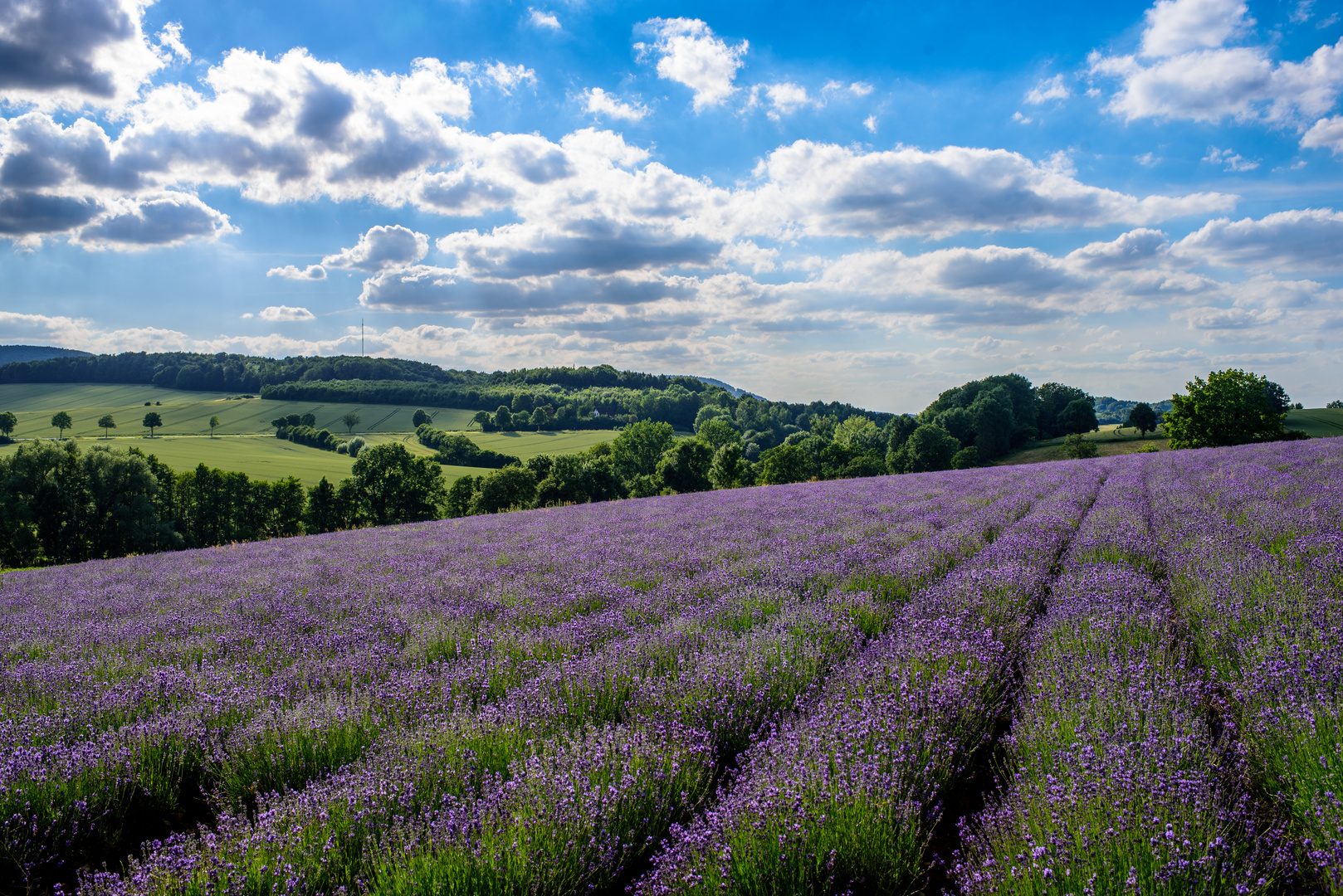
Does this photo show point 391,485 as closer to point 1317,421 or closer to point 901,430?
point 901,430

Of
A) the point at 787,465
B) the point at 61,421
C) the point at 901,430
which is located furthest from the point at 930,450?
the point at 61,421

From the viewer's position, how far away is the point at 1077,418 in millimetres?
66875

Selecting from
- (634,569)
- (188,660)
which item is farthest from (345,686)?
(634,569)

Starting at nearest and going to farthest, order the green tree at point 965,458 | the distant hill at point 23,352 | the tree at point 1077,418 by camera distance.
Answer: the green tree at point 965,458
the tree at point 1077,418
the distant hill at point 23,352

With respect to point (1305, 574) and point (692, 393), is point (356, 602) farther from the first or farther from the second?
point (692, 393)

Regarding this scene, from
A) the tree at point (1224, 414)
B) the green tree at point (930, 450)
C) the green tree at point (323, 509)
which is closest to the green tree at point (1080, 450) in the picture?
the tree at point (1224, 414)

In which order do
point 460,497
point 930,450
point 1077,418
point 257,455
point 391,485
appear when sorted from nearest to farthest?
point 391,485 < point 460,497 < point 930,450 < point 257,455 < point 1077,418

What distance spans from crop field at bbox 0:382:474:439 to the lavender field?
287 feet

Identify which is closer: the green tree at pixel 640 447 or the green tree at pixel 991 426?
the green tree at pixel 991 426

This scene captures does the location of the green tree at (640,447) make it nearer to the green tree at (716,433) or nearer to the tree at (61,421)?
the green tree at (716,433)

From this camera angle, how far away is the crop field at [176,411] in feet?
254

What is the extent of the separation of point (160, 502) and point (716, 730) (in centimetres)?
5474

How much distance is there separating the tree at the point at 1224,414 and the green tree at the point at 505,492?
46075mm

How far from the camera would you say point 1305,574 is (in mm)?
4352
